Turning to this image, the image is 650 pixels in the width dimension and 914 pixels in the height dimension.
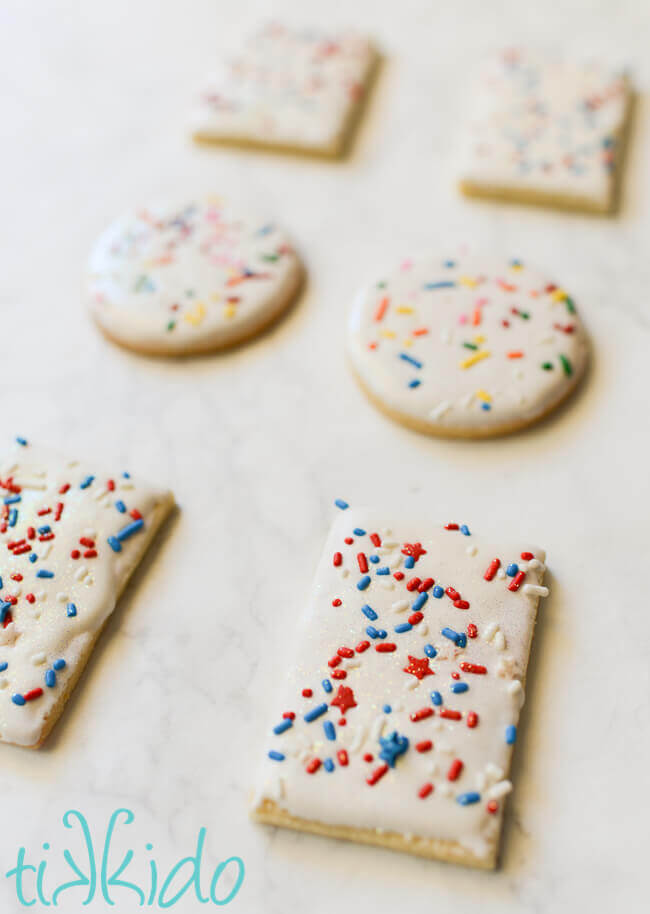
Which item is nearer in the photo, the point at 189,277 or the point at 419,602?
the point at 419,602

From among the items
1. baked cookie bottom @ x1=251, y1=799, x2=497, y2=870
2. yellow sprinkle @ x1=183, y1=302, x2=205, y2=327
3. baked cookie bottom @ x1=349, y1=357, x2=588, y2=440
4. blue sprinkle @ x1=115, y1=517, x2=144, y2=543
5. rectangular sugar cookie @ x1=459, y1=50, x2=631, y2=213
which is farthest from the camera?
rectangular sugar cookie @ x1=459, y1=50, x2=631, y2=213

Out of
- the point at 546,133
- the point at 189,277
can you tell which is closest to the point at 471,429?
the point at 189,277

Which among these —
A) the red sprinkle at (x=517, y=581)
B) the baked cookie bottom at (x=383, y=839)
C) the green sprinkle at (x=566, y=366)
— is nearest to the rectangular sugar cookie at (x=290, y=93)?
the green sprinkle at (x=566, y=366)

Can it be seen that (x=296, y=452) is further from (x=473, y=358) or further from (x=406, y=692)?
(x=406, y=692)

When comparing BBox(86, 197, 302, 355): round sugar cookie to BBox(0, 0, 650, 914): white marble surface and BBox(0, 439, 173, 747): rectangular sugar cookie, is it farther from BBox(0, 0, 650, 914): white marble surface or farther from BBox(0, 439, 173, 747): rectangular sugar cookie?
BBox(0, 439, 173, 747): rectangular sugar cookie

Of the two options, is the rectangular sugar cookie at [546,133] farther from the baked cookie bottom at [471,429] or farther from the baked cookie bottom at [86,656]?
the baked cookie bottom at [86,656]

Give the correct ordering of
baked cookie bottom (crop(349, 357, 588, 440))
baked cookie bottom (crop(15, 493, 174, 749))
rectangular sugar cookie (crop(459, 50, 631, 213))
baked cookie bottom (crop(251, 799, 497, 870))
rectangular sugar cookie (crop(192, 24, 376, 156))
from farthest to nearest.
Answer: rectangular sugar cookie (crop(192, 24, 376, 156)) < rectangular sugar cookie (crop(459, 50, 631, 213)) < baked cookie bottom (crop(349, 357, 588, 440)) < baked cookie bottom (crop(15, 493, 174, 749)) < baked cookie bottom (crop(251, 799, 497, 870))

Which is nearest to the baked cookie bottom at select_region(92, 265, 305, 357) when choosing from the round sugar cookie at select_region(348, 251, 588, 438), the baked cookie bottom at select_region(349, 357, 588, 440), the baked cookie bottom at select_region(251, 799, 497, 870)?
the round sugar cookie at select_region(348, 251, 588, 438)
